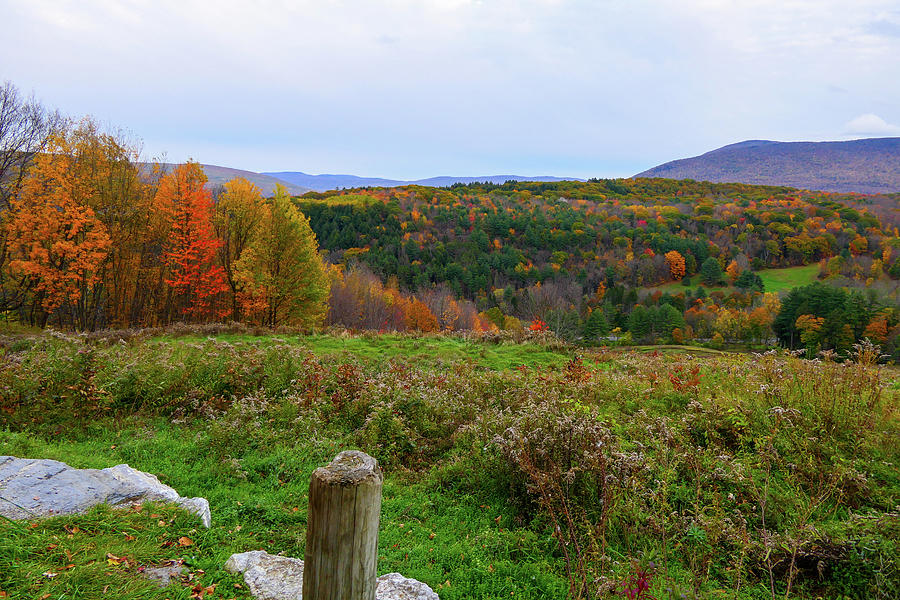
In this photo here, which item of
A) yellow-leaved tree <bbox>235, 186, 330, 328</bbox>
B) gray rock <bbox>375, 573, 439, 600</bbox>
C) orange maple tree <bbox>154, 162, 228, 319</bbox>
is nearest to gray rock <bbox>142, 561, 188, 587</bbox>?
gray rock <bbox>375, 573, 439, 600</bbox>

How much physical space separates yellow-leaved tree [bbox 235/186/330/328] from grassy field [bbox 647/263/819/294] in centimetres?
8837

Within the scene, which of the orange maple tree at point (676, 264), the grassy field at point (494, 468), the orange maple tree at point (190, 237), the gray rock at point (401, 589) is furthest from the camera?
the orange maple tree at point (676, 264)

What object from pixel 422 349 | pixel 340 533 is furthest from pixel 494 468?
pixel 422 349

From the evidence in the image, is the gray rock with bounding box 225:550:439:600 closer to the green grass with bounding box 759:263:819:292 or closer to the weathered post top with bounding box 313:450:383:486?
the weathered post top with bounding box 313:450:383:486

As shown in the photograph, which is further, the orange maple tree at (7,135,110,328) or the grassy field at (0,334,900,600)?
the orange maple tree at (7,135,110,328)

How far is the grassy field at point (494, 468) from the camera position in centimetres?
357

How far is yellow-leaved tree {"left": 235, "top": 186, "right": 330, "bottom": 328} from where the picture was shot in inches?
933

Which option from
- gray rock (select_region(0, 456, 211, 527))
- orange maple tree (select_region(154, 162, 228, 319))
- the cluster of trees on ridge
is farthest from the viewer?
orange maple tree (select_region(154, 162, 228, 319))

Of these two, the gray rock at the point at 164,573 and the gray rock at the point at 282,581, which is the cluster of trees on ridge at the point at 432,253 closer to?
the gray rock at the point at 282,581

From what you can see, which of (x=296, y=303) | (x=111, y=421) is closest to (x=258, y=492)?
(x=111, y=421)

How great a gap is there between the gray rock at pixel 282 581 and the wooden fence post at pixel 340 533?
2.02 metres

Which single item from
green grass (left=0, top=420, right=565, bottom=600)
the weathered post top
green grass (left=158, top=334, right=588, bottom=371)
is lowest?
green grass (left=158, top=334, right=588, bottom=371)

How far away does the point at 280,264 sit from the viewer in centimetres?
2448

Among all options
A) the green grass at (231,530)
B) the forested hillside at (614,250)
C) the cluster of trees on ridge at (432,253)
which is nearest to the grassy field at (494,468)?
the green grass at (231,530)
